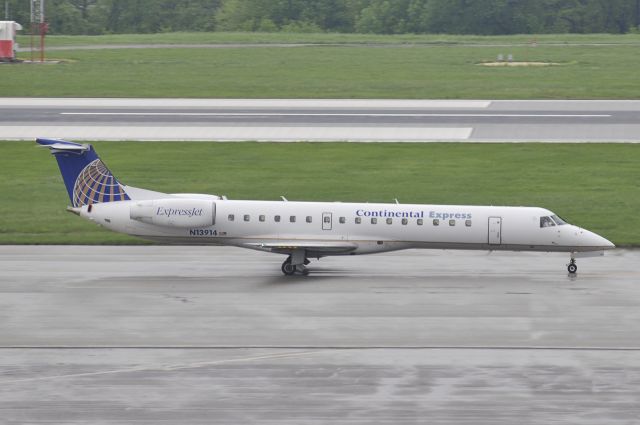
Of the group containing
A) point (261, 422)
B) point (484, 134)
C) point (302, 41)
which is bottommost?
point (261, 422)

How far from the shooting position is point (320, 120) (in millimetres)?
70062

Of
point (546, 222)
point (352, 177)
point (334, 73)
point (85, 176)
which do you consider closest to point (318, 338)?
point (546, 222)

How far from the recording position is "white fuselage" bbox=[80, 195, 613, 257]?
1471 inches

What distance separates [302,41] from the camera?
128 m

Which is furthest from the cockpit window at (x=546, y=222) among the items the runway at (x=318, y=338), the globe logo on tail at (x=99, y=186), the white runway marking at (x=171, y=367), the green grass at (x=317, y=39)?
the green grass at (x=317, y=39)

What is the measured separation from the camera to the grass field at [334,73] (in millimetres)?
83562

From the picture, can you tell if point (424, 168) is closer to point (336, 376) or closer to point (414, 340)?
point (414, 340)

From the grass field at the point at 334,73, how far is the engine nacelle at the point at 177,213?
45.0m

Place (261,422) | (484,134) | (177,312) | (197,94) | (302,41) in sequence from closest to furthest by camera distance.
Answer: (261,422), (177,312), (484,134), (197,94), (302,41)

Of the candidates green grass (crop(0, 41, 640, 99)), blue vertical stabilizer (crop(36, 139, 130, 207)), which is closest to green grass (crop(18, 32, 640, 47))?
green grass (crop(0, 41, 640, 99))

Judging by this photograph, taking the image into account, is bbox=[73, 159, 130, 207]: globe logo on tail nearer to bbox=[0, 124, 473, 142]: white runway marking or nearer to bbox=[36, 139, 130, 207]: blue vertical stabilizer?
bbox=[36, 139, 130, 207]: blue vertical stabilizer

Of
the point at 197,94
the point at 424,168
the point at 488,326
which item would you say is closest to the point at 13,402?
the point at 488,326

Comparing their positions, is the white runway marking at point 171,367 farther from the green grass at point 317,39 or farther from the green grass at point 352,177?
the green grass at point 317,39

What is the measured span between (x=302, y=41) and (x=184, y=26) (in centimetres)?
3974
